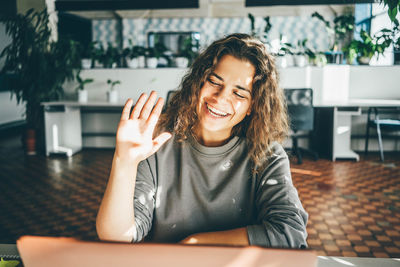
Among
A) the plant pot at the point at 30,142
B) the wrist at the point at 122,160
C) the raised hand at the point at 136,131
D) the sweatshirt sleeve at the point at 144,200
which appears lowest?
the plant pot at the point at 30,142

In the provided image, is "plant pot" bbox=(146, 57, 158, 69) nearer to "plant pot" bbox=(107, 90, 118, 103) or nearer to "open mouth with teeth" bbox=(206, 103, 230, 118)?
"plant pot" bbox=(107, 90, 118, 103)

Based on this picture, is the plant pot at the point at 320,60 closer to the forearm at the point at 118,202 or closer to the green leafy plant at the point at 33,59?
the green leafy plant at the point at 33,59

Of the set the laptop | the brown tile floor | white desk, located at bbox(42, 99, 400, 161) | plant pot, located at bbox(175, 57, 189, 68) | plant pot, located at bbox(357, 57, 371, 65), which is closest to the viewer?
the laptop

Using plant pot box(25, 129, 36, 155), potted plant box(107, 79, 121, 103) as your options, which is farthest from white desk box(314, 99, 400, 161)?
plant pot box(25, 129, 36, 155)

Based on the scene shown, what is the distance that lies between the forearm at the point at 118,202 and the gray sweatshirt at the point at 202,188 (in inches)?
5.7

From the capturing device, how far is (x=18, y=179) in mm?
4055

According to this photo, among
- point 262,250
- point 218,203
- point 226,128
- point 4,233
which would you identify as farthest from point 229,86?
point 4,233

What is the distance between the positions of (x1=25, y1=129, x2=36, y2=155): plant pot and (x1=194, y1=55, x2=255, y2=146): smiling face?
4.90 meters

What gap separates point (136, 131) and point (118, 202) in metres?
0.18

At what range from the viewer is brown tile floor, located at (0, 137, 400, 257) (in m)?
2.59

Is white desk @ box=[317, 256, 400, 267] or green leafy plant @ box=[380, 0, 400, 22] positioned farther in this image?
green leafy plant @ box=[380, 0, 400, 22]

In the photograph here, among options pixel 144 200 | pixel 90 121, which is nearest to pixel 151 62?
pixel 90 121

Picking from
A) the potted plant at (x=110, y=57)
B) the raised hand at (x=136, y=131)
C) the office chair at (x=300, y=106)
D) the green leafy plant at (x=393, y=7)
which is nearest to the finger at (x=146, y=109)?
the raised hand at (x=136, y=131)

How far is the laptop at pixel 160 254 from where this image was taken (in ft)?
1.75
